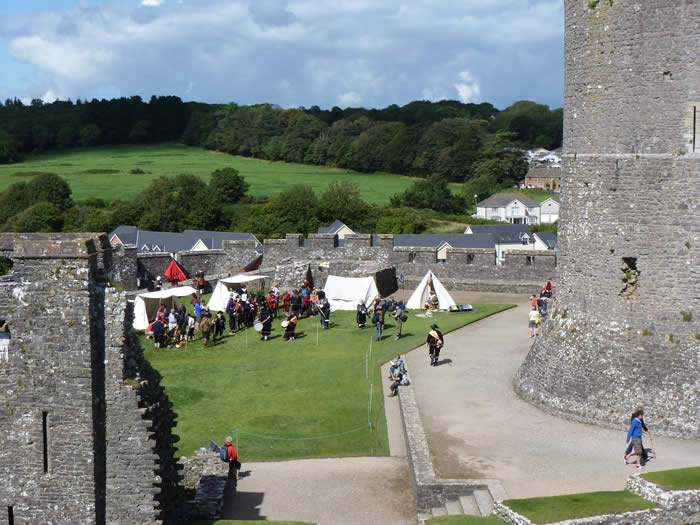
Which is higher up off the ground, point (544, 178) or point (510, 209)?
point (544, 178)

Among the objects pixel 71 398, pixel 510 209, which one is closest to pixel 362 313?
pixel 71 398

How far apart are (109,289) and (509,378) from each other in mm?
11446

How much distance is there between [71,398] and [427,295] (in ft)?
63.9

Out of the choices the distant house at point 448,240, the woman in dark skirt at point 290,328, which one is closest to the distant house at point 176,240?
the distant house at point 448,240

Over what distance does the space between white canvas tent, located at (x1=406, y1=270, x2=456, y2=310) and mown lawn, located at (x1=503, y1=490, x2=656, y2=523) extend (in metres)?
16.1

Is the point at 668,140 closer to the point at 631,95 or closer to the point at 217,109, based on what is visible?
the point at 631,95

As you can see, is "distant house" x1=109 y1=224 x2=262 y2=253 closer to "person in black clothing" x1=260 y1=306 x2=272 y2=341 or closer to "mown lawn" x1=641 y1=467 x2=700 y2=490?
"person in black clothing" x1=260 y1=306 x2=272 y2=341

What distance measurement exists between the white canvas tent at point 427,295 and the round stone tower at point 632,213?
11.6 m

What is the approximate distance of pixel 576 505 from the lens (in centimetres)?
1174

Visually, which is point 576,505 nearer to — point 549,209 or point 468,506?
point 468,506

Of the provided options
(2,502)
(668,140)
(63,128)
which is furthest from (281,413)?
(63,128)

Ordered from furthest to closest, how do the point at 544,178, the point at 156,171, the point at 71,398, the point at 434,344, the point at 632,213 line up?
1. the point at 544,178
2. the point at 156,171
3. the point at 434,344
4. the point at 632,213
5. the point at 71,398

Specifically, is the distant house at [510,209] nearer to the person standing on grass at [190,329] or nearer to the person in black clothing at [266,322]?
the person in black clothing at [266,322]

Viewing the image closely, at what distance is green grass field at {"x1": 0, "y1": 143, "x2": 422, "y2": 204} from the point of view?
87.0 metres
